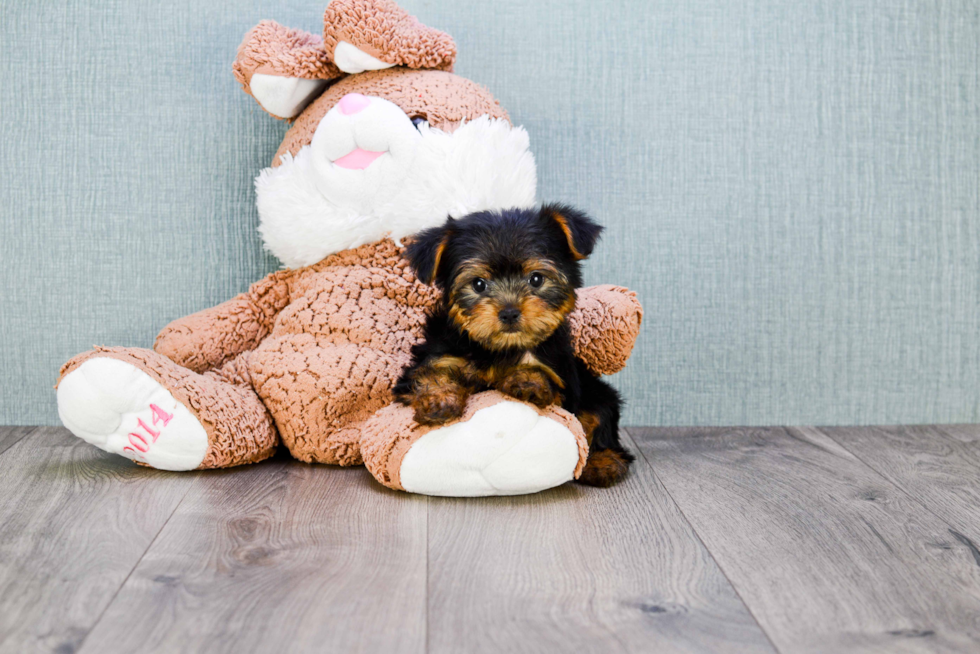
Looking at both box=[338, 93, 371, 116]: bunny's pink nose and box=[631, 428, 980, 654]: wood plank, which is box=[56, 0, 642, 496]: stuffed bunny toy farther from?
box=[631, 428, 980, 654]: wood plank

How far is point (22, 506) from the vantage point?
1.75m

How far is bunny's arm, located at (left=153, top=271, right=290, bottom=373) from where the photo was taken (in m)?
2.21

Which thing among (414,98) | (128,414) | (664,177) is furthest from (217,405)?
(664,177)

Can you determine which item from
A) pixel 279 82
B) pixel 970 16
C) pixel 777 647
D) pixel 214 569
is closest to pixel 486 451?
pixel 214 569

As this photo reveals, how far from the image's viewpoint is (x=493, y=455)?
1.74 metres

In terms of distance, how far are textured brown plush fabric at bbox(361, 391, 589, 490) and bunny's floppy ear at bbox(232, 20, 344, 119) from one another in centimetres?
99

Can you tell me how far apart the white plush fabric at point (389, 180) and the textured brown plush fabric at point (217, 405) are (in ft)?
1.47

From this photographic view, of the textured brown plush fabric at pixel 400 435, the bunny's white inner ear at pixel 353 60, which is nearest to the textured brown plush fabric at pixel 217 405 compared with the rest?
the textured brown plush fabric at pixel 400 435

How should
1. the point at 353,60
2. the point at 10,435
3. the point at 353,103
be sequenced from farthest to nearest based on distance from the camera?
the point at 10,435
the point at 353,60
the point at 353,103

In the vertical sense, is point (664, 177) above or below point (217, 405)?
above

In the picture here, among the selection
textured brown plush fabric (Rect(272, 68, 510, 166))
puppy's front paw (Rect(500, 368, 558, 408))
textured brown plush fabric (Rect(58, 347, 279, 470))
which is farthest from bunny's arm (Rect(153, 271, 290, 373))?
puppy's front paw (Rect(500, 368, 558, 408))

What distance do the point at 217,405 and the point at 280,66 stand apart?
0.93m

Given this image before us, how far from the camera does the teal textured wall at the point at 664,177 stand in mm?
2529

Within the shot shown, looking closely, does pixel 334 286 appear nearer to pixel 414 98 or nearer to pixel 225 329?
pixel 225 329
